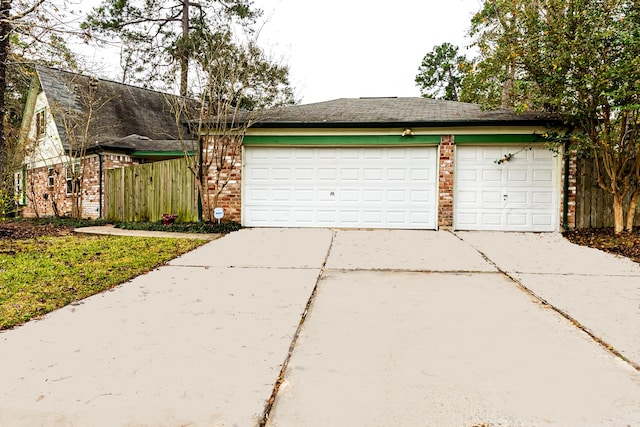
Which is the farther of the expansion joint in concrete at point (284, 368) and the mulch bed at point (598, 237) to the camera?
the mulch bed at point (598, 237)

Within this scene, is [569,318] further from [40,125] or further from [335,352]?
[40,125]

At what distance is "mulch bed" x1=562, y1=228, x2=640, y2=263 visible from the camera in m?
6.80

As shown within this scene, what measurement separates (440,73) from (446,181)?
88.6ft

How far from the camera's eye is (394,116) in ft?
32.8

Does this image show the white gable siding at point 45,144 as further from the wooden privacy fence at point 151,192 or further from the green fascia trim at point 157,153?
the wooden privacy fence at point 151,192

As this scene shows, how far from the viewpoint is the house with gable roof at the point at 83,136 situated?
14.1 metres

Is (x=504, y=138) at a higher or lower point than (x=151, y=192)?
higher

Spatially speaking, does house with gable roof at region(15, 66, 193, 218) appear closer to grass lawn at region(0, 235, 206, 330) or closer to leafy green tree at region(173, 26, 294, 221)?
leafy green tree at region(173, 26, 294, 221)

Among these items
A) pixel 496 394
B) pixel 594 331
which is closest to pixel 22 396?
pixel 496 394

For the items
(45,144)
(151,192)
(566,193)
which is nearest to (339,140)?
(566,193)

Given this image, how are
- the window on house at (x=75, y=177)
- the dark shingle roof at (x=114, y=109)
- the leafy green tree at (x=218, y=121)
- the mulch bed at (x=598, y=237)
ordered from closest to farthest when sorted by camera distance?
the mulch bed at (x=598, y=237), the leafy green tree at (x=218, y=121), the window on house at (x=75, y=177), the dark shingle roof at (x=114, y=109)

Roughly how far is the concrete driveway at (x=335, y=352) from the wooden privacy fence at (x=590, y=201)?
443 centimetres

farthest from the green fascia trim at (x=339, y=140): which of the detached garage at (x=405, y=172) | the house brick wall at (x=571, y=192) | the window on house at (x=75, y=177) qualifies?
the window on house at (x=75, y=177)

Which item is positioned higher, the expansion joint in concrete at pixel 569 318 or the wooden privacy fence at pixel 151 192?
the wooden privacy fence at pixel 151 192
